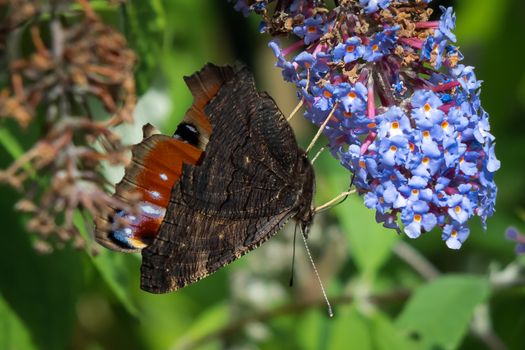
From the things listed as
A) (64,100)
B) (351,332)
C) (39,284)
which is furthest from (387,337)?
(64,100)

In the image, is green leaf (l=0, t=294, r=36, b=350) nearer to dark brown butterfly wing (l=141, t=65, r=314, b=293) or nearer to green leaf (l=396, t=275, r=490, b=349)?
dark brown butterfly wing (l=141, t=65, r=314, b=293)

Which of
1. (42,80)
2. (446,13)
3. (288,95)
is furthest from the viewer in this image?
(288,95)

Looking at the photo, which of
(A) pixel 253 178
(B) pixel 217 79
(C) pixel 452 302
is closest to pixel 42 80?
(B) pixel 217 79

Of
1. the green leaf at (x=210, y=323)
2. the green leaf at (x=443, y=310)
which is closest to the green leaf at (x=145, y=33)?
the green leaf at (x=443, y=310)

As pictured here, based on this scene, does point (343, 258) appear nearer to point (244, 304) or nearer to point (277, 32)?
point (244, 304)

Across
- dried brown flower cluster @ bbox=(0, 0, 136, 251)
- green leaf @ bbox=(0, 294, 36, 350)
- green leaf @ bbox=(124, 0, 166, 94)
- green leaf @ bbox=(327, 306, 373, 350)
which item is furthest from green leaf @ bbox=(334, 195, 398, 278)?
dried brown flower cluster @ bbox=(0, 0, 136, 251)

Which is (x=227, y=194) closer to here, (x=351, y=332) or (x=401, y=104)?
(x=401, y=104)

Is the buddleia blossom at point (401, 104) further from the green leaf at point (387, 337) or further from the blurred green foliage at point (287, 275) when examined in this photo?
the green leaf at point (387, 337)
